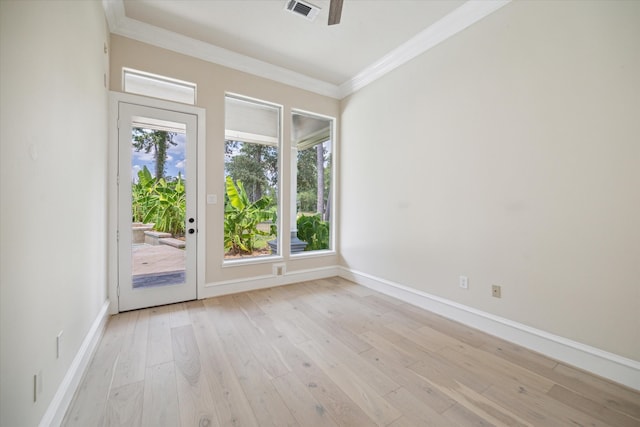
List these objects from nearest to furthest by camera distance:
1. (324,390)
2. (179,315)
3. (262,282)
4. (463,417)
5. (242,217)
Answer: (463,417)
(324,390)
(179,315)
(262,282)
(242,217)

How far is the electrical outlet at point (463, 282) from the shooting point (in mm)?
2730

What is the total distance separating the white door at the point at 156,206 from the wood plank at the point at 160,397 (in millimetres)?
1348

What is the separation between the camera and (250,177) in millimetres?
3906

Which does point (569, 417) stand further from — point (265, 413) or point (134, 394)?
point (134, 394)

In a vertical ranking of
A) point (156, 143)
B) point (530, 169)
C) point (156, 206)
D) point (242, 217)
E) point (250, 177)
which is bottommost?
point (242, 217)

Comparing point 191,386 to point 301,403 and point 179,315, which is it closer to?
point 301,403

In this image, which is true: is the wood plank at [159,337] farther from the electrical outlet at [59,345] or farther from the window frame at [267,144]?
the window frame at [267,144]

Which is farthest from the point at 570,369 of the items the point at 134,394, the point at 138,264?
the point at 138,264

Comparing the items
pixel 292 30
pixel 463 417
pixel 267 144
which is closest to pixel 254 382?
pixel 463 417

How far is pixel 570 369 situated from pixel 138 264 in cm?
407

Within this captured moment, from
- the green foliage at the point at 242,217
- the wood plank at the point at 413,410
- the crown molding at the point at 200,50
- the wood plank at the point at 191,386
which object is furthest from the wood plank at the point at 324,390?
the crown molding at the point at 200,50

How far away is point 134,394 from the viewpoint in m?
1.70

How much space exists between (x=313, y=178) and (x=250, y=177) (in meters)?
1.09

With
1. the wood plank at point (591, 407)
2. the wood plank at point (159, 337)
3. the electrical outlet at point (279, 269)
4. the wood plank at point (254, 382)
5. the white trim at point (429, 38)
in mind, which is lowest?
the wood plank at point (591, 407)
